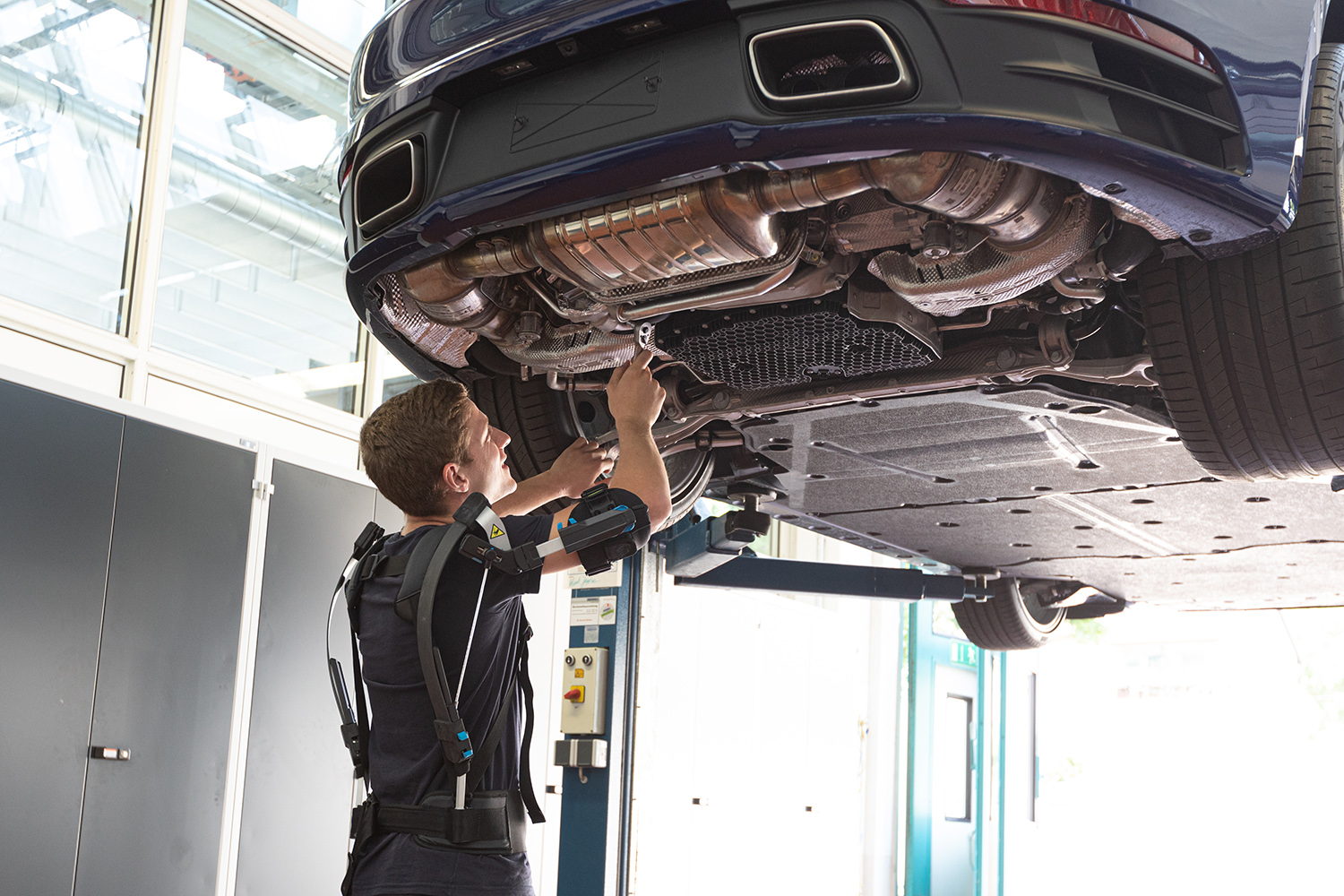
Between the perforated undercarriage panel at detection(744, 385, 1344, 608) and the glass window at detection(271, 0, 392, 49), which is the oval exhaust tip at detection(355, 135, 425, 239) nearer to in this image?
the perforated undercarriage panel at detection(744, 385, 1344, 608)

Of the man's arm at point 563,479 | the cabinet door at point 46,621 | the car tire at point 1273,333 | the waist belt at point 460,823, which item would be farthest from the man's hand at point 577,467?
the cabinet door at point 46,621

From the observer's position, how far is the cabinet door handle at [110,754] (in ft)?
12.0

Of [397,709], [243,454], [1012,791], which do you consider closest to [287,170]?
[243,454]

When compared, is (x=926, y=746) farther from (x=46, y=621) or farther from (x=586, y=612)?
(x=46, y=621)

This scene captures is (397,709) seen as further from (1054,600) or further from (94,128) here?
(94,128)

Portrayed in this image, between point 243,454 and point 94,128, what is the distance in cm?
170

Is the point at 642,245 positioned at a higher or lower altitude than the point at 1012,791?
higher

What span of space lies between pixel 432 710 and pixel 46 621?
2.39 m

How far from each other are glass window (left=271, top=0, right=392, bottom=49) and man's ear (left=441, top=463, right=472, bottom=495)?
4.81m

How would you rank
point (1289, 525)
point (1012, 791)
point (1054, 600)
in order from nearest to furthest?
point (1289, 525)
point (1054, 600)
point (1012, 791)

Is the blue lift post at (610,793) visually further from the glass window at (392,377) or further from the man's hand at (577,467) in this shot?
the glass window at (392,377)

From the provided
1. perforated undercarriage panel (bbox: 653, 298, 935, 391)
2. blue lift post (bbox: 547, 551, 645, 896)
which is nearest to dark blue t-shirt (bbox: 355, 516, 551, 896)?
perforated undercarriage panel (bbox: 653, 298, 935, 391)

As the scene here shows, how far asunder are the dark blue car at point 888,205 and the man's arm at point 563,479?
29cm

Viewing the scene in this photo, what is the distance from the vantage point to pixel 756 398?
2.28 metres
